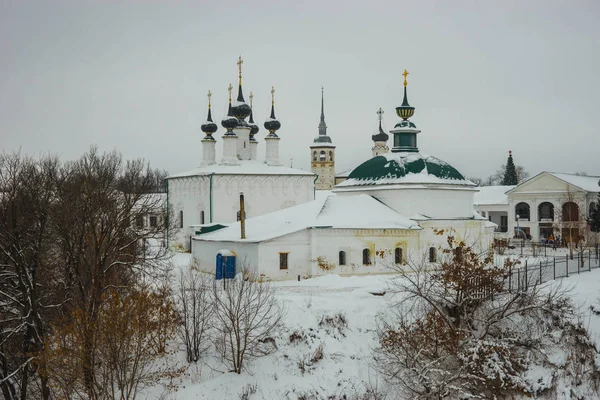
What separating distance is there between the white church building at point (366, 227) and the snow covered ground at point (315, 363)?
4083 millimetres

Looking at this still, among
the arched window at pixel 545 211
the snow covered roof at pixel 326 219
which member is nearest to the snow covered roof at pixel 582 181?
the arched window at pixel 545 211

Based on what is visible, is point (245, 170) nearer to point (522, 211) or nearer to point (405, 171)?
point (405, 171)

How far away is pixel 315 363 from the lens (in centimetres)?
1977

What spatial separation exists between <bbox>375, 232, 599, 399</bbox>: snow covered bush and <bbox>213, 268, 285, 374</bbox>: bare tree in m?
3.42

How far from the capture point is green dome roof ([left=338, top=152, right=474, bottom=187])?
32250 millimetres

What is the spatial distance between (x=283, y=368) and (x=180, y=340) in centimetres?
341

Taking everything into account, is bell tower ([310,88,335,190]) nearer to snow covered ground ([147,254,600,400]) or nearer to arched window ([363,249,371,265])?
arched window ([363,249,371,265])

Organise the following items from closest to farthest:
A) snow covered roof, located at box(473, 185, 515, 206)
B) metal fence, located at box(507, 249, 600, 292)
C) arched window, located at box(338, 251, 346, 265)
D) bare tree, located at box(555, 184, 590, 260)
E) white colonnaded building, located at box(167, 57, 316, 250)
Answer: metal fence, located at box(507, 249, 600, 292) < arched window, located at box(338, 251, 346, 265) < white colonnaded building, located at box(167, 57, 316, 250) < bare tree, located at box(555, 184, 590, 260) < snow covered roof, located at box(473, 185, 515, 206)

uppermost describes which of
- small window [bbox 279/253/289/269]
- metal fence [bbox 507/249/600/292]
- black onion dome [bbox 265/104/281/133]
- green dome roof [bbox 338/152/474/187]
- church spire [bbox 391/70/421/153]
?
black onion dome [bbox 265/104/281/133]

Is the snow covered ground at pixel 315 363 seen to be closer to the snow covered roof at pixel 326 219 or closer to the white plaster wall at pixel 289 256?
the white plaster wall at pixel 289 256

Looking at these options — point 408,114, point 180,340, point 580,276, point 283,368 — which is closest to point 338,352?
point 283,368

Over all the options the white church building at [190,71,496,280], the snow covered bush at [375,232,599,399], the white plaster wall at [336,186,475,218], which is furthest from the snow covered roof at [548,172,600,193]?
the snow covered bush at [375,232,599,399]

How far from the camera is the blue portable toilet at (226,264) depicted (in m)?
28.0

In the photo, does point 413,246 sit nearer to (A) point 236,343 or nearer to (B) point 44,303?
(A) point 236,343
